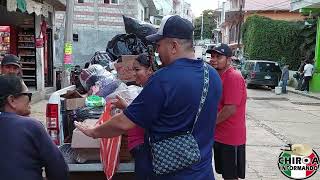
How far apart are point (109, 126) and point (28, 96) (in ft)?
1.87

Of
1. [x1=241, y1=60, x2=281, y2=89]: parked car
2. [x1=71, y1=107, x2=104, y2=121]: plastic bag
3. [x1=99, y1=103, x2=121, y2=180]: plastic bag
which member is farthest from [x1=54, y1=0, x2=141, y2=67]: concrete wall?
[x1=99, y1=103, x2=121, y2=180]: plastic bag

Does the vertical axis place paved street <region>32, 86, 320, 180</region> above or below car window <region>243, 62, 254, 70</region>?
below

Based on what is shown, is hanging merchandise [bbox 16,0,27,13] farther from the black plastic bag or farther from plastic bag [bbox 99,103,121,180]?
plastic bag [bbox 99,103,121,180]

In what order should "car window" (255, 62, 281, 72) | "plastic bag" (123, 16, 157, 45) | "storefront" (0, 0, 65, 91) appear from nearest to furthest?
"plastic bag" (123, 16, 157, 45)
"storefront" (0, 0, 65, 91)
"car window" (255, 62, 281, 72)

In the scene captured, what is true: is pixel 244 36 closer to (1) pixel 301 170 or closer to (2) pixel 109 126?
(1) pixel 301 170

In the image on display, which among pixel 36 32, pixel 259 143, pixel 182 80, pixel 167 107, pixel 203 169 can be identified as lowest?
pixel 259 143

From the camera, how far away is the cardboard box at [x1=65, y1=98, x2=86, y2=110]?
4.60 meters

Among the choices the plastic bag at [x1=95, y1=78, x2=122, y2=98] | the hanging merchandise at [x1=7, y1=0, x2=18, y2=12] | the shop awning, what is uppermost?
the shop awning

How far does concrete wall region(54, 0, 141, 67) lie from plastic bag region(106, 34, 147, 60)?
27094mm

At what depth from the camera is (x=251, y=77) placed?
999 inches

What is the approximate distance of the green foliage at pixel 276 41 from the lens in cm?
3319

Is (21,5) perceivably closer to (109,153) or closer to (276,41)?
(109,153)

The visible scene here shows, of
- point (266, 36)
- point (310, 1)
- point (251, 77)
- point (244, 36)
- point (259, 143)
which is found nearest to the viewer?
point (259, 143)

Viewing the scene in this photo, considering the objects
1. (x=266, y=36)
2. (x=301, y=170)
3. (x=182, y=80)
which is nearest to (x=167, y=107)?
(x=182, y=80)
